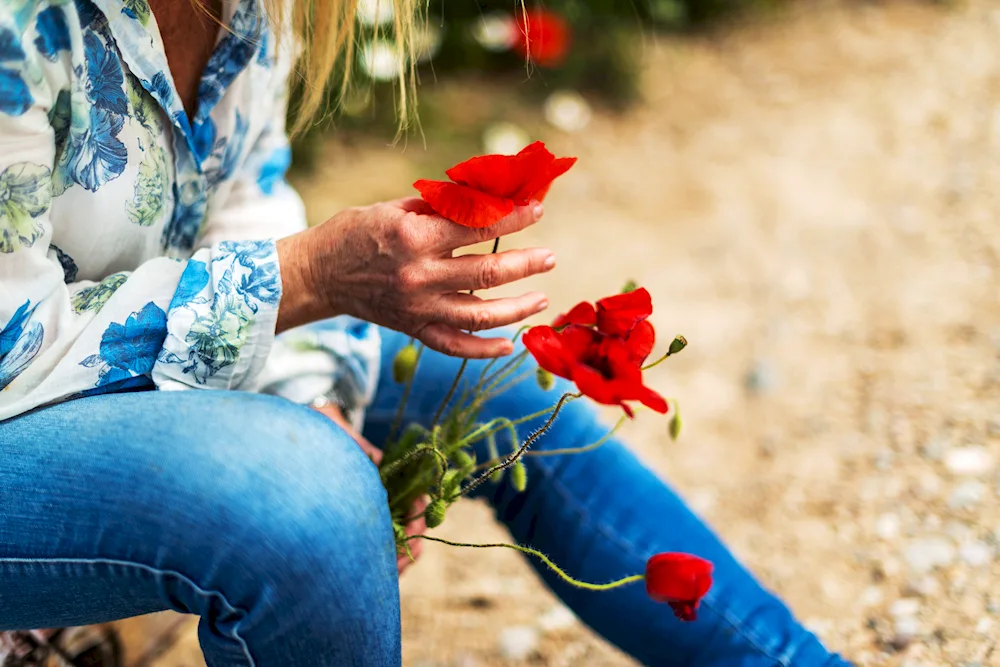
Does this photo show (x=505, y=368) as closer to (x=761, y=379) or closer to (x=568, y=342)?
(x=568, y=342)

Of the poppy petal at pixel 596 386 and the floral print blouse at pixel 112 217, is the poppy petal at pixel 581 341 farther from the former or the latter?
the floral print blouse at pixel 112 217

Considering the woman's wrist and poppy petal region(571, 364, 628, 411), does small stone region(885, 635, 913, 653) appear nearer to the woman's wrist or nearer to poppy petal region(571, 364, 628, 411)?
poppy petal region(571, 364, 628, 411)

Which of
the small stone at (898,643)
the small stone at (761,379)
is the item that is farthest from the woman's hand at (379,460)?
the small stone at (761,379)

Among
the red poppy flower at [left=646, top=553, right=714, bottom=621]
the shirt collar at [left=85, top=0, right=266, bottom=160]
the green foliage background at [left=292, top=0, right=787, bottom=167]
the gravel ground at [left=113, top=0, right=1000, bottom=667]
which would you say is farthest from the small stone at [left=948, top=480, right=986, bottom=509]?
the green foliage background at [left=292, top=0, right=787, bottom=167]

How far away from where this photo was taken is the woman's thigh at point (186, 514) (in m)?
0.75

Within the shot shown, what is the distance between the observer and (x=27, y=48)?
765mm

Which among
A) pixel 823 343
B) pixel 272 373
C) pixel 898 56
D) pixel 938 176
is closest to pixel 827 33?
pixel 898 56

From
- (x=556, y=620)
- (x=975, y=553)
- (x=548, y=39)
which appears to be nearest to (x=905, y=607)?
(x=975, y=553)

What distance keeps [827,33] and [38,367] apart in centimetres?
318

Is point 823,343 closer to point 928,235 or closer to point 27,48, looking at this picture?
point 928,235

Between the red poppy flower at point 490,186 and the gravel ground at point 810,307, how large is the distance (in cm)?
90

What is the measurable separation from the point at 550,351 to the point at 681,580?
283mm

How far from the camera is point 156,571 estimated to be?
76cm

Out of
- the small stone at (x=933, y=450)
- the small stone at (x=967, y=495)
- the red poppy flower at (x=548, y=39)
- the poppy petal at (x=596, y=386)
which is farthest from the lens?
the red poppy flower at (x=548, y=39)
